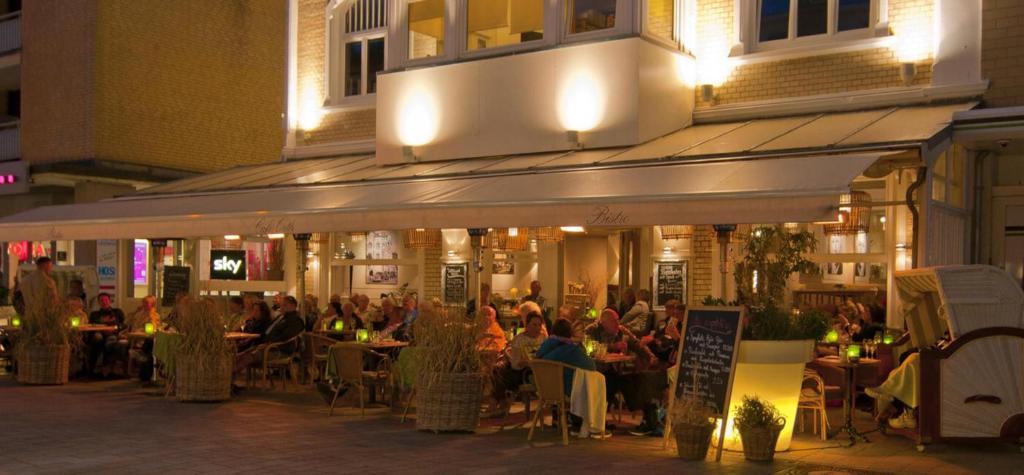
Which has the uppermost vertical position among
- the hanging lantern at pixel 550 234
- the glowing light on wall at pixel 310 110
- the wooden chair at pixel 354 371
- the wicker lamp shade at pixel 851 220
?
the glowing light on wall at pixel 310 110

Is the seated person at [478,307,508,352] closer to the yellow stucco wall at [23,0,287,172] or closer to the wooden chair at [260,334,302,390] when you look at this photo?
the wooden chair at [260,334,302,390]

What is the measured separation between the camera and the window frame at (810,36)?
12.9 meters

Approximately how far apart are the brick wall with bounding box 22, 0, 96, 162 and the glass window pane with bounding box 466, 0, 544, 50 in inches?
371

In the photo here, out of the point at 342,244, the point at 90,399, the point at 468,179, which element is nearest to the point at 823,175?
the point at 468,179

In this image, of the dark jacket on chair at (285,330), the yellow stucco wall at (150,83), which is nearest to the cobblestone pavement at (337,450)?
the dark jacket on chair at (285,330)

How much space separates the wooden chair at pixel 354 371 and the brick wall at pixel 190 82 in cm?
997

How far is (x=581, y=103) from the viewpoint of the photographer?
14211 mm

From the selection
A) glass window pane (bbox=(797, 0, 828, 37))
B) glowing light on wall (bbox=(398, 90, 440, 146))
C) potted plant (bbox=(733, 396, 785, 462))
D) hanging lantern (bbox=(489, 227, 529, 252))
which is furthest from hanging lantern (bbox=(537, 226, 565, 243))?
potted plant (bbox=(733, 396, 785, 462))

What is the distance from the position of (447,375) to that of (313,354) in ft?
12.4

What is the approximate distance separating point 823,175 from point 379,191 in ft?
18.8

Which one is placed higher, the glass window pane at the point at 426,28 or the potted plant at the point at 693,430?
the glass window pane at the point at 426,28

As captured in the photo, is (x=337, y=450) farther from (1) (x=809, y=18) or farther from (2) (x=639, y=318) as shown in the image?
(1) (x=809, y=18)

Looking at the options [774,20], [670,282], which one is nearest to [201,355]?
[670,282]

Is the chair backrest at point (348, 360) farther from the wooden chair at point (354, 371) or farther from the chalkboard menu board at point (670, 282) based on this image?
the chalkboard menu board at point (670, 282)
